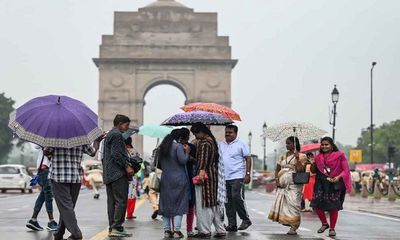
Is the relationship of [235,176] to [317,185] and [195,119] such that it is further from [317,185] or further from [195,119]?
[195,119]

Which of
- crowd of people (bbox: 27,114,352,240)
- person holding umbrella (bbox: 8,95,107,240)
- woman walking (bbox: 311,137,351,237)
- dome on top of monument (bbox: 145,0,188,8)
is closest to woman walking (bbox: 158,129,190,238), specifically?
crowd of people (bbox: 27,114,352,240)

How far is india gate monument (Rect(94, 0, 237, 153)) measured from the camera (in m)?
76.4

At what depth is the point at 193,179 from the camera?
13.6 metres

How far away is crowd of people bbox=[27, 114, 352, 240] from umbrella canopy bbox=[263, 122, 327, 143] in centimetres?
74

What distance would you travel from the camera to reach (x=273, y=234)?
14695 millimetres

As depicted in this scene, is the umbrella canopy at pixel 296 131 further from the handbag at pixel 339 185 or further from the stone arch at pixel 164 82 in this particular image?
the stone arch at pixel 164 82

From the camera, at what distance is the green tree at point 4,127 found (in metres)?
87.1

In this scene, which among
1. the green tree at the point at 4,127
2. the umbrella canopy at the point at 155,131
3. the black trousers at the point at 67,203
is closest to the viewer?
the black trousers at the point at 67,203

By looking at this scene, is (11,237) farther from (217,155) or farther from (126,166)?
(217,155)

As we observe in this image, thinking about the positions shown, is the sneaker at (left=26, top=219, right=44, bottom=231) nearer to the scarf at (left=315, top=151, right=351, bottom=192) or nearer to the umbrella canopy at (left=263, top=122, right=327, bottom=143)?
the umbrella canopy at (left=263, top=122, right=327, bottom=143)

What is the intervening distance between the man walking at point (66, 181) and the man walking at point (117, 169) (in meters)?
0.46

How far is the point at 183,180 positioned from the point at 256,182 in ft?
156

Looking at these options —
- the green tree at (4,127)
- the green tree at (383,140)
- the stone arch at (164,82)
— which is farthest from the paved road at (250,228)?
the green tree at (383,140)

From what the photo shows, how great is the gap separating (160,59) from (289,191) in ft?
203
